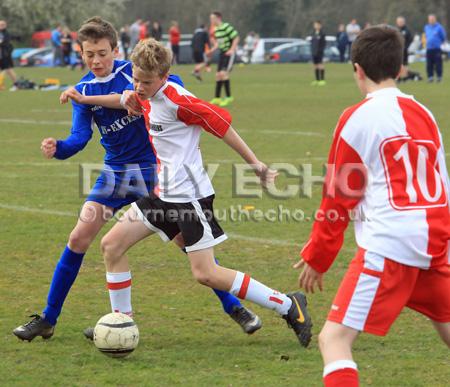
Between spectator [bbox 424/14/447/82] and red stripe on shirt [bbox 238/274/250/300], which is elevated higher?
red stripe on shirt [bbox 238/274/250/300]

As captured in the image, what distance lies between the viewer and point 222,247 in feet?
27.1

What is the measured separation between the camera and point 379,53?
3945mm

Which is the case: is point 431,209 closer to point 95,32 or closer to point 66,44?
point 95,32

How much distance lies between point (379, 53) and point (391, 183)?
523mm

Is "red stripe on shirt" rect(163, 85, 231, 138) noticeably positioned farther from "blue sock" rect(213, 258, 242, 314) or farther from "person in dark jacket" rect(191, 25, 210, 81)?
"person in dark jacket" rect(191, 25, 210, 81)

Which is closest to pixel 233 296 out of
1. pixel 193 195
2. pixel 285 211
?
pixel 193 195

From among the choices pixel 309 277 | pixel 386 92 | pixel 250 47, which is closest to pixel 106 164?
pixel 309 277

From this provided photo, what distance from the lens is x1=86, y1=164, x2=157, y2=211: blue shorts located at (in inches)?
235

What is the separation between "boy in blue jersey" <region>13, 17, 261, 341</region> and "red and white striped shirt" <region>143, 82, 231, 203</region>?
22 cm

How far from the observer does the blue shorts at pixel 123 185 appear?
596 cm

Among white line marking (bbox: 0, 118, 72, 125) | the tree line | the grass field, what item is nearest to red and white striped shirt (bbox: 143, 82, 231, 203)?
the grass field

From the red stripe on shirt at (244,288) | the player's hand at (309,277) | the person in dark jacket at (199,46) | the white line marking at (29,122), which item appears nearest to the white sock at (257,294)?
the red stripe on shirt at (244,288)

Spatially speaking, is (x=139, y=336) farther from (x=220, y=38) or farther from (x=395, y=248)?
(x=220, y=38)

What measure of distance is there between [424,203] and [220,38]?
1900 cm
